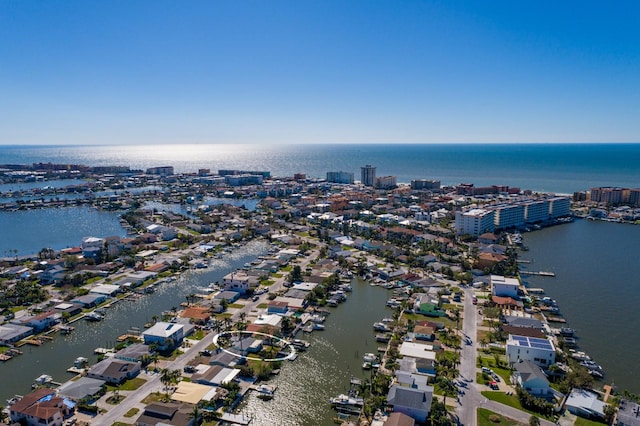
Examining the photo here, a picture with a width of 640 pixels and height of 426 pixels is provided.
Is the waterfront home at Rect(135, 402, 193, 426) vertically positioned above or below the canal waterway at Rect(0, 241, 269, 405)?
above

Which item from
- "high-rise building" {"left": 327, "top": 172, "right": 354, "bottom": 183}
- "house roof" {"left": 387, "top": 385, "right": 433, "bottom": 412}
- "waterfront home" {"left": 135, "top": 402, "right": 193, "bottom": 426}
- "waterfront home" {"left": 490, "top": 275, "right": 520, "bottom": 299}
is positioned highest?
"high-rise building" {"left": 327, "top": 172, "right": 354, "bottom": 183}

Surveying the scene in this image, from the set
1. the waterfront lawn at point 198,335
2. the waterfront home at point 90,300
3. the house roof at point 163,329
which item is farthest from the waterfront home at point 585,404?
the waterfront home at point 90,300

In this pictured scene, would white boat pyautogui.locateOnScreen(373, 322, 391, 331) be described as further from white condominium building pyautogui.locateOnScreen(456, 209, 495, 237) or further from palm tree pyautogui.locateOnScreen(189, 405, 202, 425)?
white condominium building pyautogui.locateOnScreen(456, 209, 495, 237)

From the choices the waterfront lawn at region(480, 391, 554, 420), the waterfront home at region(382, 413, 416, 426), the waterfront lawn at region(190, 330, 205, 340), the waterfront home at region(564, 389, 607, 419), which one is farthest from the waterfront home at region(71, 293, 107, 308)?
the waterfront home at region(564, 389, 607, 419)

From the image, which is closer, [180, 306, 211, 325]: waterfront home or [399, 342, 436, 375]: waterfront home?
[399, 342, 436, 375]: waterfront home

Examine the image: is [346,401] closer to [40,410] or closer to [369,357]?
[369,357]

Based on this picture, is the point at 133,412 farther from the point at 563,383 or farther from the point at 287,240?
the point at 287,240
